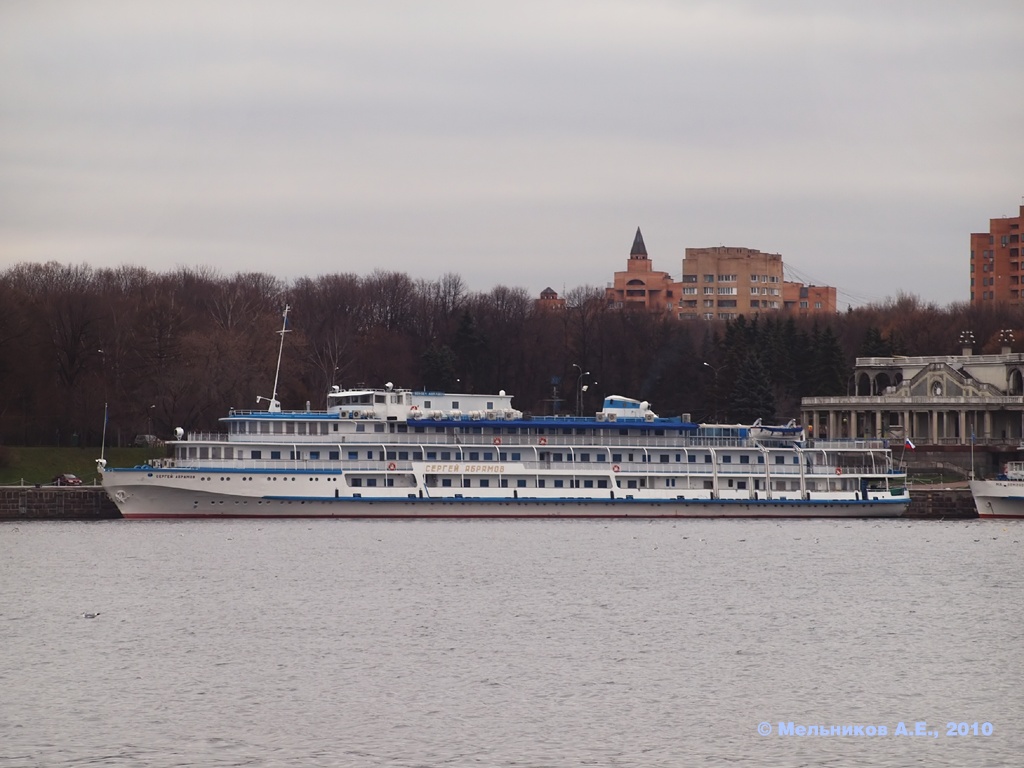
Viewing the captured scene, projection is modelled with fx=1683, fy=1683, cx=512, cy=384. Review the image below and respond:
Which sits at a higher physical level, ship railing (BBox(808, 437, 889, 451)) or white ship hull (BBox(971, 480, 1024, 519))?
ship railing (BBox(808, 437, 889, 451))

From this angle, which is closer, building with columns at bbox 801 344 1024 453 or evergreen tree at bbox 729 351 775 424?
building with columns at bbox 801 344 1024 453

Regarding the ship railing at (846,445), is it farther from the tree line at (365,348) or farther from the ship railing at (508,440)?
the tree line at (365,348)

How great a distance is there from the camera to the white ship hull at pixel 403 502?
73812mm

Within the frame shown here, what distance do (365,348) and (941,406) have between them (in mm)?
40310

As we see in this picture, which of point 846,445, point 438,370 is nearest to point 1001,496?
point 846,445

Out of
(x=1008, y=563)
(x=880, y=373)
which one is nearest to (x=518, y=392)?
(x=880, y=373)

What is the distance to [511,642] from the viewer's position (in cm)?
4081

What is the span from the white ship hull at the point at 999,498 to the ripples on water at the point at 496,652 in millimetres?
14352

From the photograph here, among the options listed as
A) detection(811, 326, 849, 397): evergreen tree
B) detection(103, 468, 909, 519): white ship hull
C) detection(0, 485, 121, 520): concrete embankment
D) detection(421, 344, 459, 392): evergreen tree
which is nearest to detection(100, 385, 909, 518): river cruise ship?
detection(103, 468, 909, 519): white ship hull

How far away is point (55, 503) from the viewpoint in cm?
7644

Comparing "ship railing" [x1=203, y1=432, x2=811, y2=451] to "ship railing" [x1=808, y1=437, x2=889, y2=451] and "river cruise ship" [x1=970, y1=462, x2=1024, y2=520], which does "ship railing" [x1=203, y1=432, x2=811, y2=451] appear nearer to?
"ship railing" [x1=808, y1=437, x2=889, y2=451]

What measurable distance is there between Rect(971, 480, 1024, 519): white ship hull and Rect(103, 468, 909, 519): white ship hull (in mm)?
3555

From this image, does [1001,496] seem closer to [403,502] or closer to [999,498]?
[999,498]

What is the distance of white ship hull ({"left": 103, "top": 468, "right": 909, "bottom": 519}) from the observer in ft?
242
